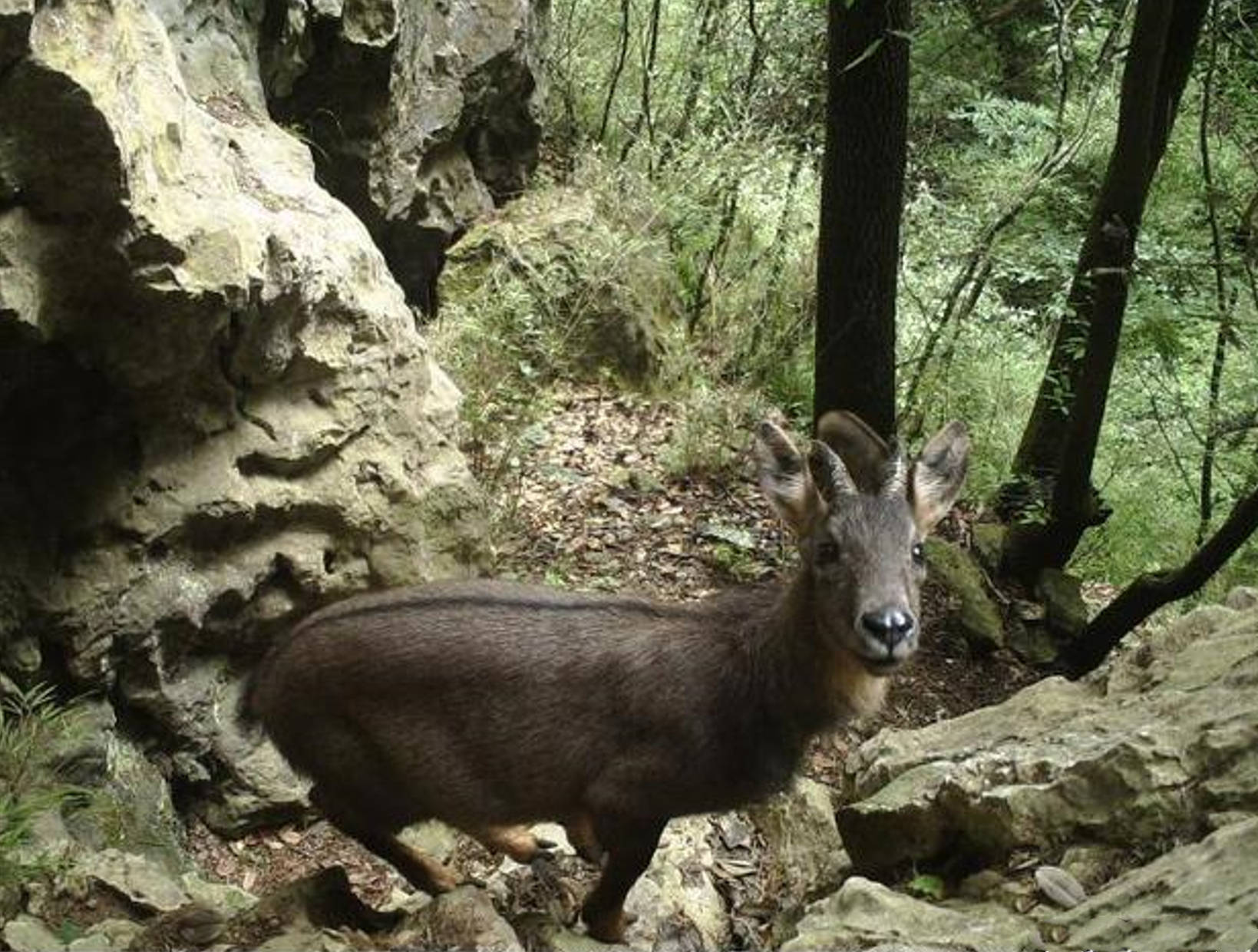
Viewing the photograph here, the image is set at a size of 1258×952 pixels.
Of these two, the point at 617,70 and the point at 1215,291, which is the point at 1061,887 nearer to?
the point at 1215,291

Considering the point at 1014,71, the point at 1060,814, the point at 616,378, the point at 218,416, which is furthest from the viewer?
the point at 1014,71

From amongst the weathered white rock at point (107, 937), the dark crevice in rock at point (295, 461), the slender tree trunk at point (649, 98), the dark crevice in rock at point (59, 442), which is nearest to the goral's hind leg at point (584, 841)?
the weathered white rock at point (107, 937)

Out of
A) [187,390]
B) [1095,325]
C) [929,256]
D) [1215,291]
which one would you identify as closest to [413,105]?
[929,256]

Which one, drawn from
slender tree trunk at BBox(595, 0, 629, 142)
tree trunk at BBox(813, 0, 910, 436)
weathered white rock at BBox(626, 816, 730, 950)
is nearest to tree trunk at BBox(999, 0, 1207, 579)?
tree trunk at BBox(813, 0, 910, 436)

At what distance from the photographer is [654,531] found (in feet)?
30.1

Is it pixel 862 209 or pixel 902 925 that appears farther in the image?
pixel 862 209

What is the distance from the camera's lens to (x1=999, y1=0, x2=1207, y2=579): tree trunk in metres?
7.63

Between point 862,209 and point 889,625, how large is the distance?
12.9ft

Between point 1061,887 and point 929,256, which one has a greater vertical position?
point 929,256

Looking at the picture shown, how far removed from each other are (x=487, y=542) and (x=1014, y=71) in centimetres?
866

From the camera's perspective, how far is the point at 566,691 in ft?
17.3

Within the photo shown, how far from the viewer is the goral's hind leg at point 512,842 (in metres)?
5.86

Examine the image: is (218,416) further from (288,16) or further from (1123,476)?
(1123,476)

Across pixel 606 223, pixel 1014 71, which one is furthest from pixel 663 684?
pixel 1014 71
